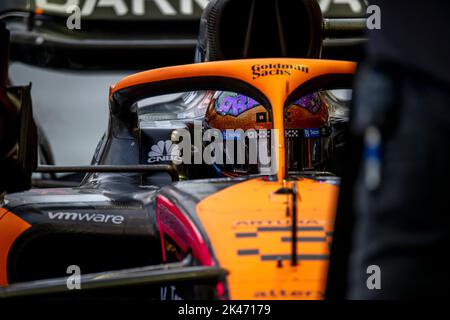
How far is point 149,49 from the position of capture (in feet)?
25.3

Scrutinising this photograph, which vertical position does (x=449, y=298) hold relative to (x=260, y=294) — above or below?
above

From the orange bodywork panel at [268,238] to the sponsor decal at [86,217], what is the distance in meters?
0.41

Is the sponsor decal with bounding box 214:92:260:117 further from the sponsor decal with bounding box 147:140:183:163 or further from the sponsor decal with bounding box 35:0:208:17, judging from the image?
the sponsor decal with bounding box 35:0:208:17

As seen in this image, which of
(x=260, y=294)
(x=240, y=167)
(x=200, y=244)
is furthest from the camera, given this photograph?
(x=240, y=167)

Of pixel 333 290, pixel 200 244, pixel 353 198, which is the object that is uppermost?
pixel 353 198

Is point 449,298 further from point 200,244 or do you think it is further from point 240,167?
point 240,167

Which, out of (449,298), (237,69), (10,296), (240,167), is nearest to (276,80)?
(237,69)

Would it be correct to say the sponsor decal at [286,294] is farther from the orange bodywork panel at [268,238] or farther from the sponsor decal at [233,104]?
the sponsor decal at [233,104]

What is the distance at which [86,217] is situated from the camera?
1.94 m

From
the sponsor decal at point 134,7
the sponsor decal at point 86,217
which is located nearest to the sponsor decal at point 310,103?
the sponsor decal at point 86,217

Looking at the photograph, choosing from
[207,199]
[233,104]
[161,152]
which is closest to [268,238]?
[207,199]

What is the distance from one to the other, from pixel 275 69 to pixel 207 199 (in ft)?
1.90

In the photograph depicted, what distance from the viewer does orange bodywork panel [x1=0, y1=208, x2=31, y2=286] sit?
1.88 metres
